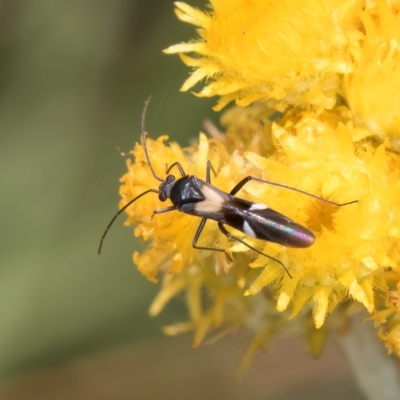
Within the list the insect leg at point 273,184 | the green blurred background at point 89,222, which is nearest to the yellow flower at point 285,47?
the insect leg at point 273,184

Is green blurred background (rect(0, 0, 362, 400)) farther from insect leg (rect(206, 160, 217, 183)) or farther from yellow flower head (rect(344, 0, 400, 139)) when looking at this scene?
yellow flower head (rect(344, 0, 400, 139))

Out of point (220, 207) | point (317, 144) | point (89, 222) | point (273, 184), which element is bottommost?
point (89, 222)

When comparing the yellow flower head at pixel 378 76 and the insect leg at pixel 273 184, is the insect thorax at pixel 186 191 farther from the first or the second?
the yellow flower head at pixel 378 76

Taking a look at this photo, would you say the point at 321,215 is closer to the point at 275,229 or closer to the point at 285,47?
the point at 275,229

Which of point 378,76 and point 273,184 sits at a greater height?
point 378,76

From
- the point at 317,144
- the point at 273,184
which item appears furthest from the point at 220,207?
the point at 317,144

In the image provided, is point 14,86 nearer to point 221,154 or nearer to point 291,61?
point 221,154

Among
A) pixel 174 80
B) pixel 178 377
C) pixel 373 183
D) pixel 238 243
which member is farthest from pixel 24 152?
pixel 373 183

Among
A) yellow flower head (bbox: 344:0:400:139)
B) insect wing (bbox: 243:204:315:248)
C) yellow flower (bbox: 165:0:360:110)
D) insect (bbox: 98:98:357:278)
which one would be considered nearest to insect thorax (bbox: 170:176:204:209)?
insect (bbox: 98:98:357:278)
